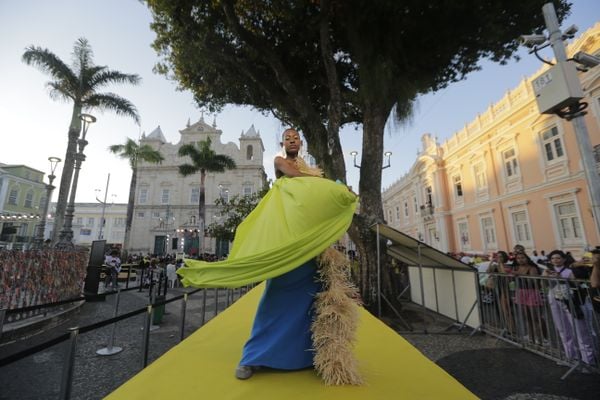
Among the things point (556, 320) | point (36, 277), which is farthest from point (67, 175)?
point (556, 320)

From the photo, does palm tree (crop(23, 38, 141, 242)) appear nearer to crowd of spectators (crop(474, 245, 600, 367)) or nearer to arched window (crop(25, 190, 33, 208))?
crowd of spectators (crop(474, 245, 600, 367))

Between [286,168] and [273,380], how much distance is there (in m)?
1.50

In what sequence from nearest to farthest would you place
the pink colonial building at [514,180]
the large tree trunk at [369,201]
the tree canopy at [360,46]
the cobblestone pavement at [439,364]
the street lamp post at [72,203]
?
1. the cobblestone pavement at [439,364]
2. the large tree trunk at [369,201]
3. the tree canopy at [360,46]
4. the street lamp post at [72,203]
5. the pink colonial building at [514,180]

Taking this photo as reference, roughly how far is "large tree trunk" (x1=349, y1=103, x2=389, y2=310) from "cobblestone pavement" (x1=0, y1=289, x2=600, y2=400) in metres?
1.65

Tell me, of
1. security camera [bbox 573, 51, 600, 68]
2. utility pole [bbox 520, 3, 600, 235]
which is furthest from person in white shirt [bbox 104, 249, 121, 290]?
security camera [bbox 573, 51, 600, 68]

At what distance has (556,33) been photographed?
171 inches

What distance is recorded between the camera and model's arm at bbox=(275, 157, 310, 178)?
2205 millimetres

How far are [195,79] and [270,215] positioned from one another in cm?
992

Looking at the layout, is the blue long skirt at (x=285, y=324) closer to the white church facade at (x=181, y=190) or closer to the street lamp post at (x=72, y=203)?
the street lamp post at (x=72, y=203)

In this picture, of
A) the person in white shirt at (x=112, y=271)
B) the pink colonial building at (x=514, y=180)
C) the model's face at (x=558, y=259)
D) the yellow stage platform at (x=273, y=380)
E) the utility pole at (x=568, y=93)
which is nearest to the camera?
the yellow stage platform at (x=273, y=380)

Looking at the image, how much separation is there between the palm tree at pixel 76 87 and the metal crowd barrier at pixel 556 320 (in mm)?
14865

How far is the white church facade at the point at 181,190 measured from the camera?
116 ft

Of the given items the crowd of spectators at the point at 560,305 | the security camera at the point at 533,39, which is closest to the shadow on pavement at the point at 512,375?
the crowd of spectators at the point at 560,305

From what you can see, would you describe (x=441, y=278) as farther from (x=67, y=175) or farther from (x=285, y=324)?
(x=67, y=175)
